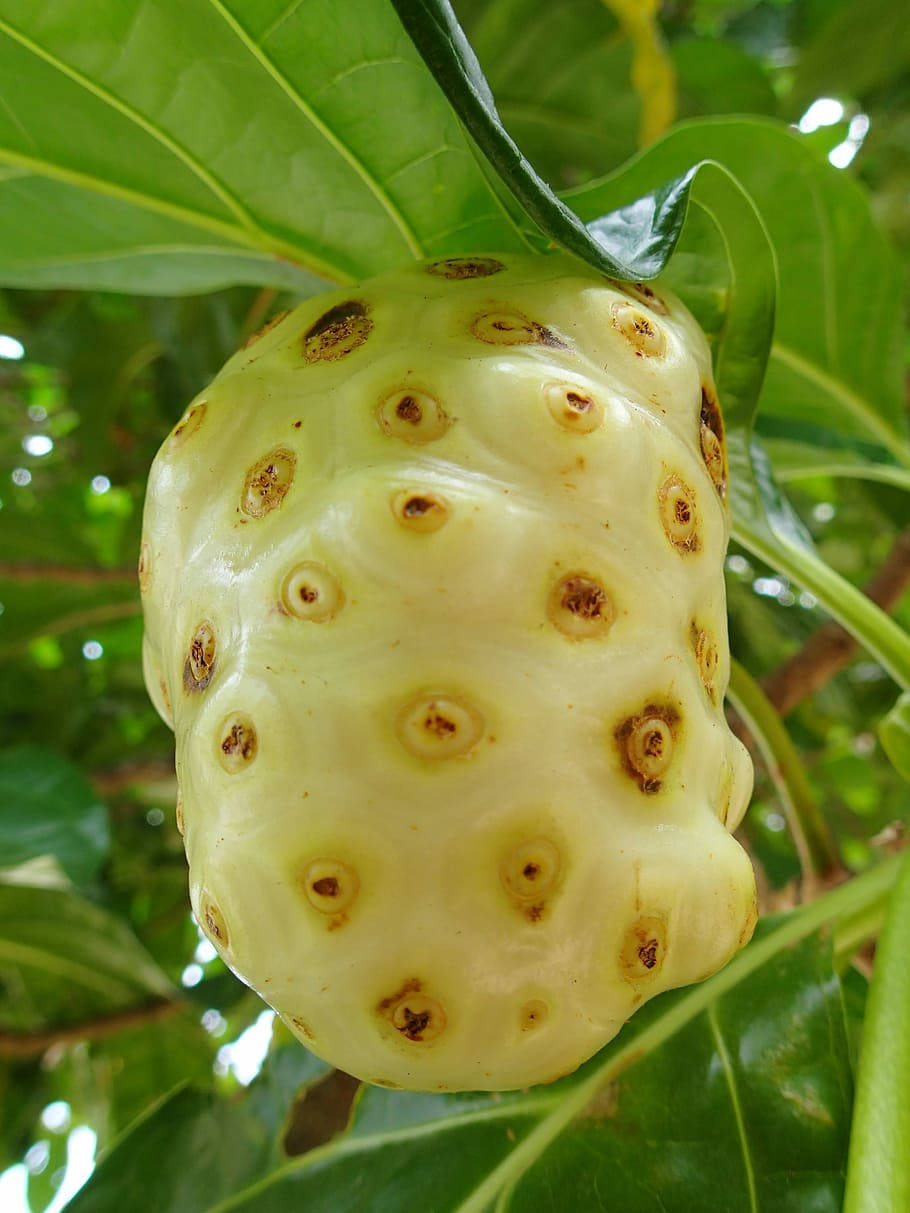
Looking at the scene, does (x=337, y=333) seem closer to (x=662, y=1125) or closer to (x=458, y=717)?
(x=458, y=717)

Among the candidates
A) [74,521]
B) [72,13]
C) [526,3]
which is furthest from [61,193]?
[74,521]

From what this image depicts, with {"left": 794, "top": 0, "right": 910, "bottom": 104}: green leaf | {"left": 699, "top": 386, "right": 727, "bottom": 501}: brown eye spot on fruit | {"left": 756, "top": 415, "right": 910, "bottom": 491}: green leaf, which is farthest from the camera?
{"left": 794, "top": 0, "right": 910, "bottom": 104}: green leaf

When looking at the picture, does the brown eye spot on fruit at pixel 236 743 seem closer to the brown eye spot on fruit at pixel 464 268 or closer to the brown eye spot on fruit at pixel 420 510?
the brown eye spot on fruit at pixel 420 510

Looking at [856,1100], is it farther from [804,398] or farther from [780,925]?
[804,398]

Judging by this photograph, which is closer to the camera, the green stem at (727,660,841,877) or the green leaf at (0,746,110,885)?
the green stem at (727,660,841,877)

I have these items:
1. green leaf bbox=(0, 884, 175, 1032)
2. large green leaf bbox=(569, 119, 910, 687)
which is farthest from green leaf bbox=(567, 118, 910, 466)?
green leaf bbox=(0, 884, 175, 1032)

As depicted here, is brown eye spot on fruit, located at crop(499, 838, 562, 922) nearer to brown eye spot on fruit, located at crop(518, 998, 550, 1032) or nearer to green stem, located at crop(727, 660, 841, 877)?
brown eye spot on fruit, located at crop(518, 998, 550, 1032)
